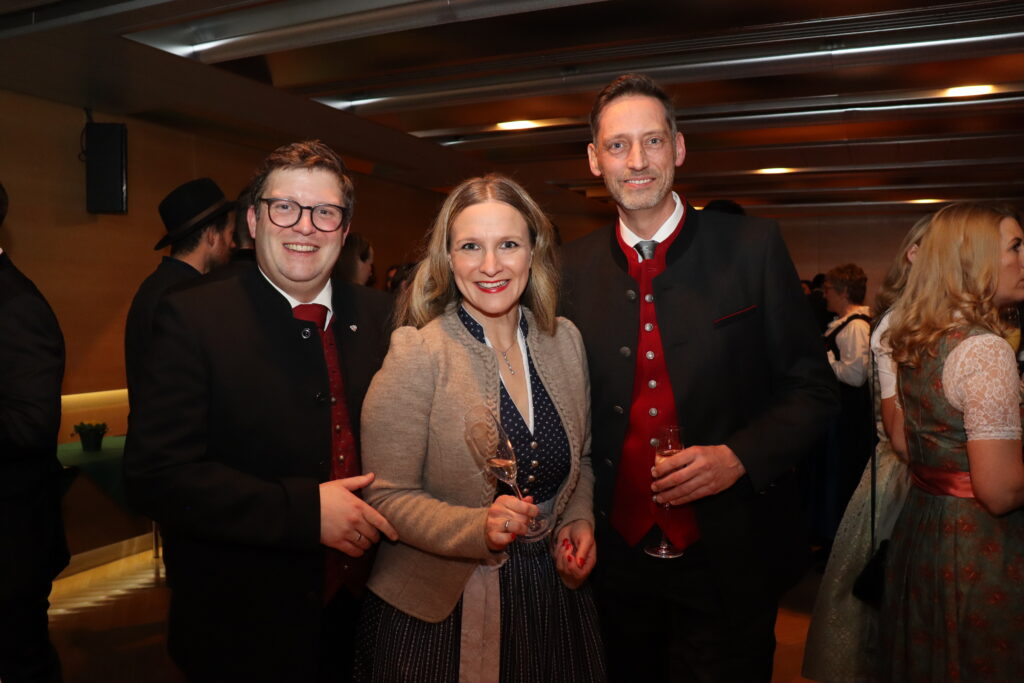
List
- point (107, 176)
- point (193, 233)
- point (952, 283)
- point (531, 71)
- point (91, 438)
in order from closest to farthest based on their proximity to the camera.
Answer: point (952, 283) → point (193, 233) → point (91, 438) → point (531, 71) → point (107, 176)

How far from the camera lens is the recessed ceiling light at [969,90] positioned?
17.9ft

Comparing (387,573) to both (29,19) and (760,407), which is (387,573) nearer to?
(760,407)

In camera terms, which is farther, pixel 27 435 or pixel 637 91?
pixel 27 435

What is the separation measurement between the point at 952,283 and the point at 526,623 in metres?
1.67

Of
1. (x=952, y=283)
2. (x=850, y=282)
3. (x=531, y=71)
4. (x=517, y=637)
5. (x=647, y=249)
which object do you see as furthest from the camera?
(x=850, y=282)

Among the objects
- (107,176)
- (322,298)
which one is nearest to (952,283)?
(322,298)

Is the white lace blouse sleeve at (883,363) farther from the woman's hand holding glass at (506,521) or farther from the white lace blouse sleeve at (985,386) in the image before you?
the woman's hand holding glass at (506,521)

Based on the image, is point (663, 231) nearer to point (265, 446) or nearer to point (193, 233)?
point (265, 446)

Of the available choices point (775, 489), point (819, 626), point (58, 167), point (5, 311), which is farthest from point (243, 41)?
point (819, 626)

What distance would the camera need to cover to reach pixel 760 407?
2016 millimetres

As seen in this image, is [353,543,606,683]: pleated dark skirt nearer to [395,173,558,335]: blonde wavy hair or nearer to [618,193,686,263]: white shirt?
[395,173,558,335]: blonde wavy hair

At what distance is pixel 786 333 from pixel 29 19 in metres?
4.16

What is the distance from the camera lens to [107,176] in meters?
5.59

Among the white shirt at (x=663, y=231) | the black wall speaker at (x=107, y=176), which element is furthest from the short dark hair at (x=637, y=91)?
the black wall speaker at (x=107, y=176)
